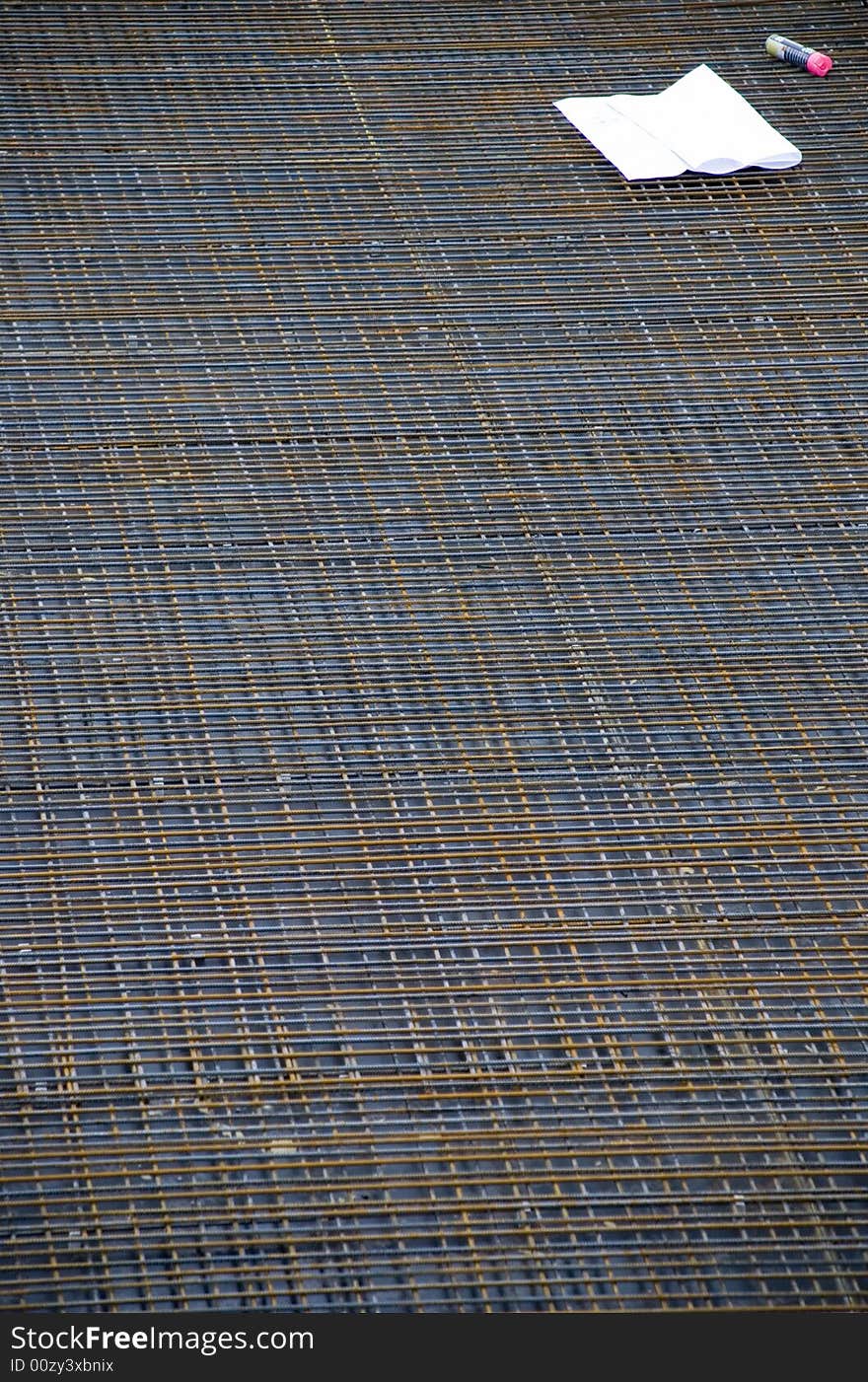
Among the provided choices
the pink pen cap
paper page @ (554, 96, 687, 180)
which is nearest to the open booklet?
paper page @ (554, 96, 687, 180)

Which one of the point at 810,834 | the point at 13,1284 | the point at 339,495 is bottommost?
the point at 13,1284

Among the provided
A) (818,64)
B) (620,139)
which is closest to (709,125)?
(620,139)

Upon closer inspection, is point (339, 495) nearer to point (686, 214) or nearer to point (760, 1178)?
point (686, 214)

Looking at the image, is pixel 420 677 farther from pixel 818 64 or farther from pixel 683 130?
pixel 818 64

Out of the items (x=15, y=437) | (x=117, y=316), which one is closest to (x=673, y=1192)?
(x=15, y=437)

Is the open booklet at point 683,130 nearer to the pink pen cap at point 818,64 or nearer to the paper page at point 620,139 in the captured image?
the paper page at point 620,139

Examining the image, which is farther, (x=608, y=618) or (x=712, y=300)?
(x=712, y=300)
